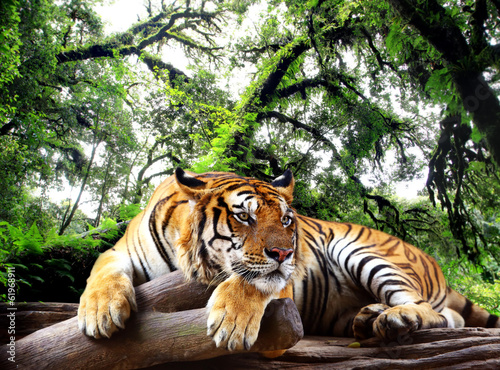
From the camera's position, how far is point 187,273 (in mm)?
1645

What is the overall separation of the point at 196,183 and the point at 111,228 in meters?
2.66

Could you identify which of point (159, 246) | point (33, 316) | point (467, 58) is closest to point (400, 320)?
point (159, 246)

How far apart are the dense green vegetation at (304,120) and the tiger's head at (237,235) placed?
2.18 meters

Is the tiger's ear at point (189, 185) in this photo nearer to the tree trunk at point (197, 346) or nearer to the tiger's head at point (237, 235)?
the tiger's head at point (237, 235)

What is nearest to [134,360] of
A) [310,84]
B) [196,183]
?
[196,183]

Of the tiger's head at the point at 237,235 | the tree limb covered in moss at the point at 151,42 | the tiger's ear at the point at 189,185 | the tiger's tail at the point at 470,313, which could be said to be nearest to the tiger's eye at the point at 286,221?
the tiger's head at the point at 237,235

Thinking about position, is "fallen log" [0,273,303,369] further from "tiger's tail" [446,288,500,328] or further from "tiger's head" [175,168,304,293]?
"tiger's tail" [446,288,500,328]

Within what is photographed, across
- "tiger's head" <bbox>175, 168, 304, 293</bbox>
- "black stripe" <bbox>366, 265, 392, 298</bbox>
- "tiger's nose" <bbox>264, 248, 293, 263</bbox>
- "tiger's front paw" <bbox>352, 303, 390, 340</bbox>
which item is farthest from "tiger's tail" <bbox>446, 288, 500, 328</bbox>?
"tiger's nose" <bbox>264, 248, 293, 263</bbox>

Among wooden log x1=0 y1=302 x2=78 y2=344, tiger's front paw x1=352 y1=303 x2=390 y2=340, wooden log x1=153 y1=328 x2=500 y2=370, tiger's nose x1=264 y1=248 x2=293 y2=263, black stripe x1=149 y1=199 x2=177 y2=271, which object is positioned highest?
black stripe x1=149 y1=199 x2=177 y2=271

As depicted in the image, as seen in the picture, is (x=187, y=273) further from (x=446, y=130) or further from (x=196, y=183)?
(x=446, y=130)

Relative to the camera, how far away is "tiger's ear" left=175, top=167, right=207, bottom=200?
1701 millimetres

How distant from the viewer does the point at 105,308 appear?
1438 mm

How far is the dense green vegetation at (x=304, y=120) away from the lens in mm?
4223

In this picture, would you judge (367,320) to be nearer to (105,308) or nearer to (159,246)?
(159,246)
